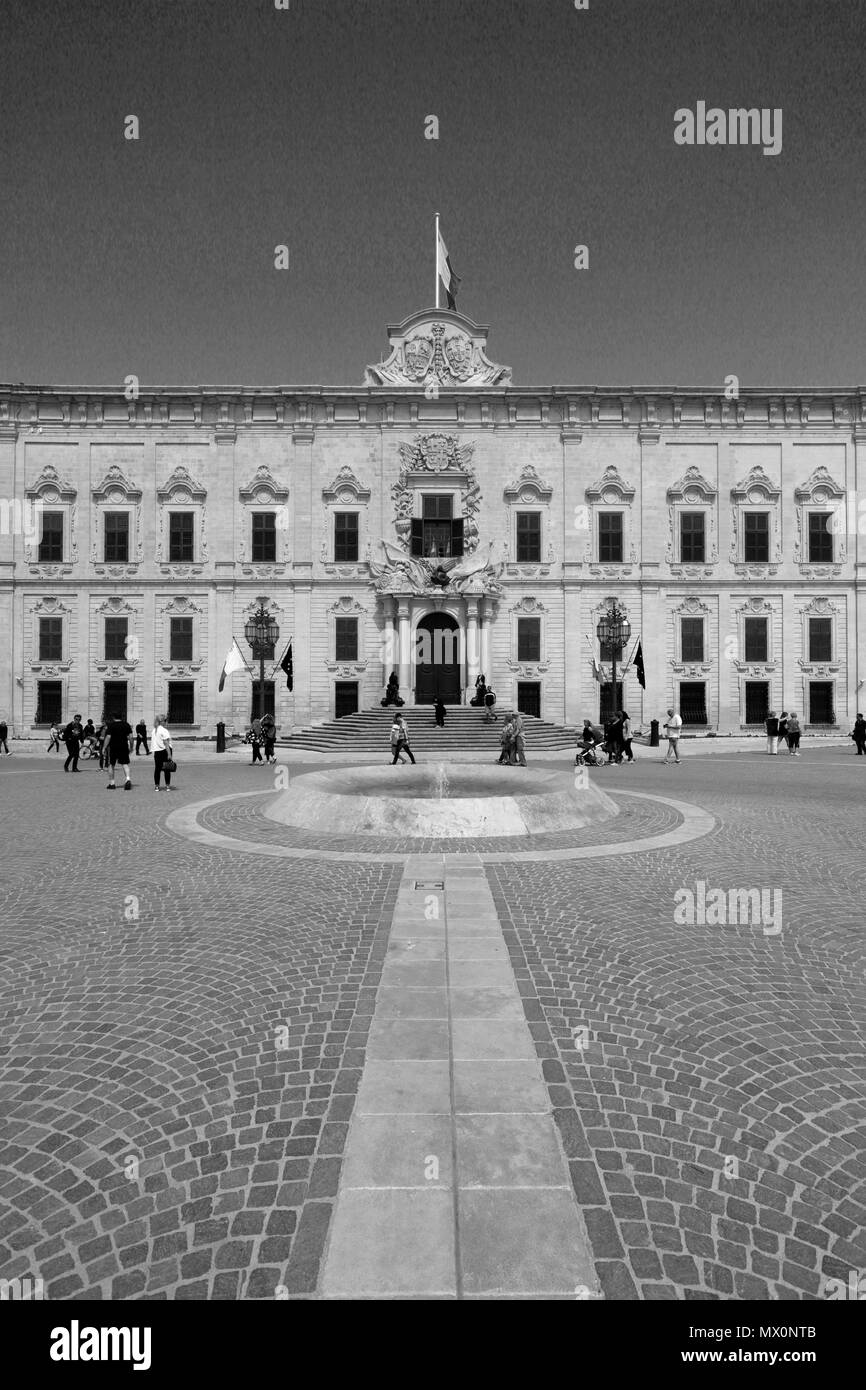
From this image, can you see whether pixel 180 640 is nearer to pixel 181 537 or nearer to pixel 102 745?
pixel 181 537

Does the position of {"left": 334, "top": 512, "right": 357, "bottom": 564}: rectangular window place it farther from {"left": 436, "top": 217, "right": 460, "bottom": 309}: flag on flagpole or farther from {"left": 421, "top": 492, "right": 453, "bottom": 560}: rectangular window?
{"left": 436, "top": 217, "right": 460, "bottom": 309}: flag on flagpole

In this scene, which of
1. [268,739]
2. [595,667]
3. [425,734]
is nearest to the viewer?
[268,739]

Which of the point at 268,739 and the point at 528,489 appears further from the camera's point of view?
the point at 528,489

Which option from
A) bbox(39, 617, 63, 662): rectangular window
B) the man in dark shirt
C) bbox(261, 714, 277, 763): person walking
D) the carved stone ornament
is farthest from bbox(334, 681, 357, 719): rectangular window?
the man in dark shirt

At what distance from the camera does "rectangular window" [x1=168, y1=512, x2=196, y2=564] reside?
33219mm

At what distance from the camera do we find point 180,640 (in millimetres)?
33219

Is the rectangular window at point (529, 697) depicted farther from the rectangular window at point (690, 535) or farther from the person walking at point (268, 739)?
the person walking at point (268, 739)

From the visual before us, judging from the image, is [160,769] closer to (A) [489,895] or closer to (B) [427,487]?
(A) [489,895]

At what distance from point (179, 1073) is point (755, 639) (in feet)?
115

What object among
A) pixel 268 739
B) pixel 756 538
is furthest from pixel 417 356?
pixel 268 739

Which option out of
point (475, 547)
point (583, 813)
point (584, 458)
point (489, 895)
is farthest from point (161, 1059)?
point (584, 458)

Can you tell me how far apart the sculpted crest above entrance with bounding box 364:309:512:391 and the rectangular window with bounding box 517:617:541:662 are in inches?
482
